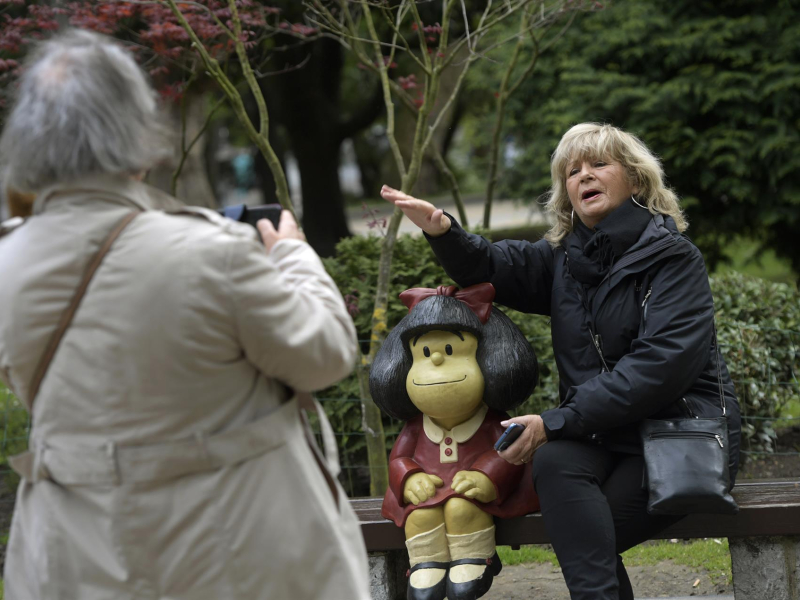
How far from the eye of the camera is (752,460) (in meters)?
5.21

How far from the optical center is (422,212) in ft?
10.7

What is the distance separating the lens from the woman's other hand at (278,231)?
217cm

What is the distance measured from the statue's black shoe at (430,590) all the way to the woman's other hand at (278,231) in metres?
1.48

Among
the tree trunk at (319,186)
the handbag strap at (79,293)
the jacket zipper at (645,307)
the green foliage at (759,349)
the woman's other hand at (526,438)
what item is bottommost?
the tree trunk at (319,186)

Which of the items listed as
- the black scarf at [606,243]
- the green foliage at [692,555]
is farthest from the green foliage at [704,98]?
the black scarf at [606,243]

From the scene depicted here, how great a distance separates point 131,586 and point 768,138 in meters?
6.84

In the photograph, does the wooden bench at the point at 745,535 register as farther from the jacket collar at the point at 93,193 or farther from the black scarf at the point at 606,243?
the jacket collar at the point at 93,193

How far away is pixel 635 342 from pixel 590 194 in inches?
24.2

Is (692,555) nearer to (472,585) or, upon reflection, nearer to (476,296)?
(472,585)

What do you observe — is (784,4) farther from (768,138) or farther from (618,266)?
(618,266)

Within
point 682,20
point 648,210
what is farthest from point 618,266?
point 682,20

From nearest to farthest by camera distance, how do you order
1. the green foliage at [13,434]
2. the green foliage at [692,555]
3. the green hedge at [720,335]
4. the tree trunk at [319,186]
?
the green foliage at [692,555]
the green hedge at [720,335]
the green foliage at [13,434]
the tree trunk at [319,186]

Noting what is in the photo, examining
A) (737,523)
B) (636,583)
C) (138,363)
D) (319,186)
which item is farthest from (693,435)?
(319,186)

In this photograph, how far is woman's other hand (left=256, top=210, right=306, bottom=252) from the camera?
2170 mm
